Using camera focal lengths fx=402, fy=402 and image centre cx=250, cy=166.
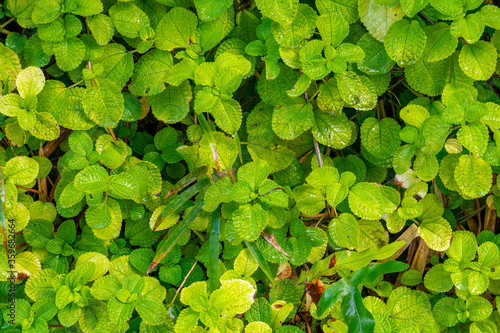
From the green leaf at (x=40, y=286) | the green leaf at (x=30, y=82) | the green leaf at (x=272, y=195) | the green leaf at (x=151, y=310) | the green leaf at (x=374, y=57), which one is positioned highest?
the green leaf at (x=30, y=82)

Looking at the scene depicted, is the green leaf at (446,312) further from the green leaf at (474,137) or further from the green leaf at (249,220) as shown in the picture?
the green leaf at (249,220)

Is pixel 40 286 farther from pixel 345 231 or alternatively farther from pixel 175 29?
pixel 345 231

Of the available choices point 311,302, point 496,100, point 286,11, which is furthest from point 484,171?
point 286,11

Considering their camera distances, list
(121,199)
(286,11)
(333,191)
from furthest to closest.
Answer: (121,199) < (333,191) < (286,11)

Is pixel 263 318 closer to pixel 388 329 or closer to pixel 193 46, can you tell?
pixel 388 329

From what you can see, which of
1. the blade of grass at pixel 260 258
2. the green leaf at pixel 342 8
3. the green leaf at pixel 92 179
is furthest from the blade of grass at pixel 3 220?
the green leaf at pixel 342 8

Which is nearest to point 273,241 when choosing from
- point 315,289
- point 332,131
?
point 315,289
